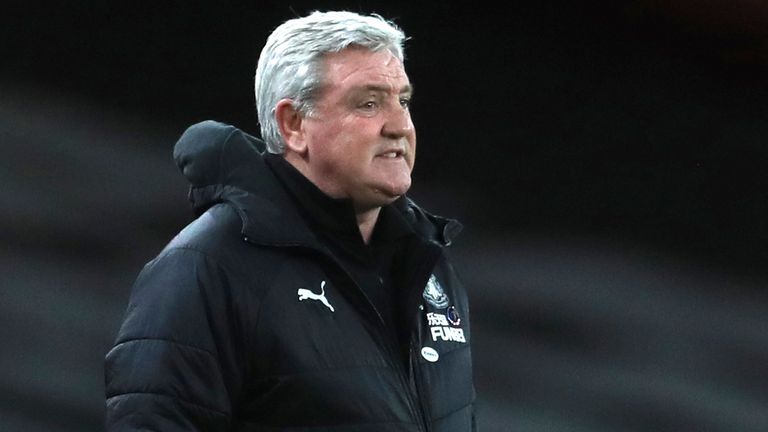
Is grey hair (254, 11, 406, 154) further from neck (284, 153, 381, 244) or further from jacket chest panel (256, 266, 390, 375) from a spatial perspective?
jacket chest panel (256, 266, 390, 375)

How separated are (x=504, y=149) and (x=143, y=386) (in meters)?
1.94

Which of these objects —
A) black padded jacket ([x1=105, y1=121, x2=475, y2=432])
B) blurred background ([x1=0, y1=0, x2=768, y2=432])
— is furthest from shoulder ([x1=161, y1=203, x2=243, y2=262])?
blurred background ([x1=0, y1=0, x2=768, y2=432])

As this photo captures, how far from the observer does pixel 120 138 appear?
3.38 meters

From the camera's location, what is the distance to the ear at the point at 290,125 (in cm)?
216

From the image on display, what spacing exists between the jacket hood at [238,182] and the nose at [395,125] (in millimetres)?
173

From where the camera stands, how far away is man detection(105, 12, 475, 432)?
6.50 feet

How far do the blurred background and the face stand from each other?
1.30 m

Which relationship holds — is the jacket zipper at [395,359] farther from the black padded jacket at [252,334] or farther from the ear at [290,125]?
the ear at [290,125]

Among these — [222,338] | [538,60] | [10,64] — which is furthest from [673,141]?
[222,338]

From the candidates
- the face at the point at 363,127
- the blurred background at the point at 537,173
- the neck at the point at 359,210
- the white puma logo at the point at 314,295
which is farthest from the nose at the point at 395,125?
the blurred background at the point at 537,173

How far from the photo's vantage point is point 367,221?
7.28 ft

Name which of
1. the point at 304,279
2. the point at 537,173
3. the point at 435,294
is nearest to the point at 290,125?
the point at 304,279

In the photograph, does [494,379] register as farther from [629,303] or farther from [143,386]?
[143,386]

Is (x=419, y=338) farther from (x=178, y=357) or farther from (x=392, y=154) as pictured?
(x=178, y=357)
